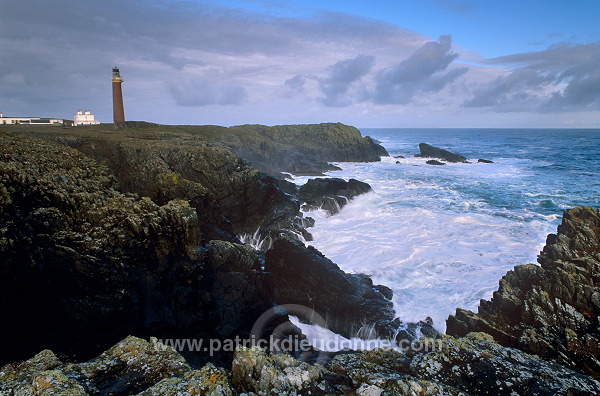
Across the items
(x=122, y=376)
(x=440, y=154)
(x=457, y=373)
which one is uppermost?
(x=440, y=154)

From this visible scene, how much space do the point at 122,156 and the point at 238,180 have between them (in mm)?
7421

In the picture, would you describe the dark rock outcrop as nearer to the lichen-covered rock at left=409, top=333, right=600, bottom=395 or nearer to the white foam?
the lichen-covered rock at left=409, top=333, right=600, bottom=395

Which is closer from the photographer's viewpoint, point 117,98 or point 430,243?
point 430,243

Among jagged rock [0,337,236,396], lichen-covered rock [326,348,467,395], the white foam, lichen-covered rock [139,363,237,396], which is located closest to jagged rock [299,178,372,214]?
the white foam

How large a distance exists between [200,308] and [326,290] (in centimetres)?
553

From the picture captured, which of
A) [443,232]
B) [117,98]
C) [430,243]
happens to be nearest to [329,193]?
[443,232]

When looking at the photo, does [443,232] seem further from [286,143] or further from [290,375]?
[286,143]

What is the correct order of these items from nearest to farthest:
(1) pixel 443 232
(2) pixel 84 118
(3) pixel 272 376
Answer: (3) pixel 272 376, (1) pixel 443 232, (2) pixel 84 118

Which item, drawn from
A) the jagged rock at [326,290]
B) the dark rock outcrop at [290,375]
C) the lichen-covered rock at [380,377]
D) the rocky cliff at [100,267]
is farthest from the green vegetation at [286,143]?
the lichen-covered rock at [380,377]

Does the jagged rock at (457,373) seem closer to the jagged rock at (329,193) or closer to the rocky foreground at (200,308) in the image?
the rocky foreground at (200,308)

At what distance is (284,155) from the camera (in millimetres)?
55031

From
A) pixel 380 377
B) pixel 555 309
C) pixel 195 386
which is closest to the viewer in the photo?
pixel 195 386

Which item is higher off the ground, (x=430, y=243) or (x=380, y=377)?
(x=380, y=377)

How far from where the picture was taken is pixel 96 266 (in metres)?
10.1
